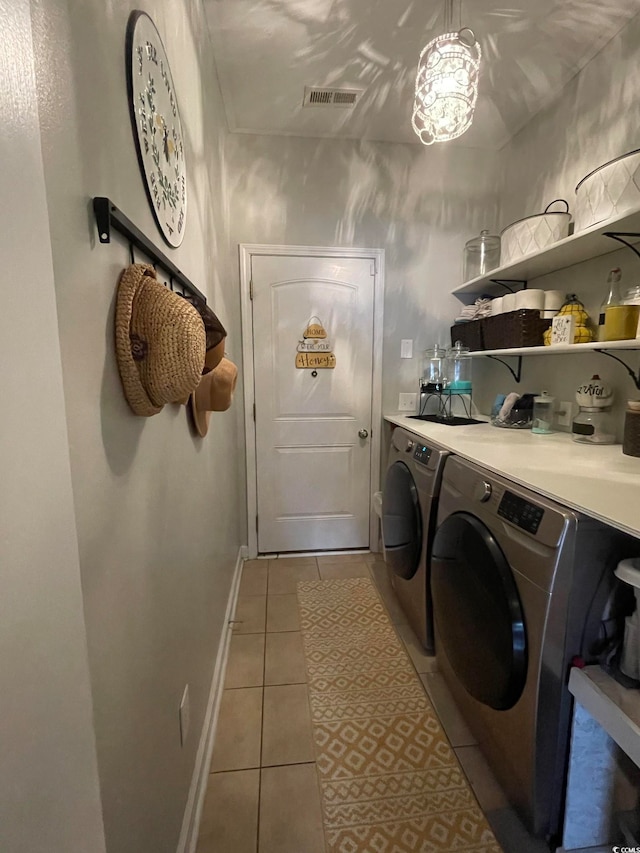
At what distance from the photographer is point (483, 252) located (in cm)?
236

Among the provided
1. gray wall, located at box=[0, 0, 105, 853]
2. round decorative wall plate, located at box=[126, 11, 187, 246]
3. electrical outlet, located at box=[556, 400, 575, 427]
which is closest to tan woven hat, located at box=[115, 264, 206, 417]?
gray wall, located at box=[0, 0, 105, 853]

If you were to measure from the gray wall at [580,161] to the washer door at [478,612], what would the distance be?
94 centimetres

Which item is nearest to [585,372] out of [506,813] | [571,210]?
[571,210]

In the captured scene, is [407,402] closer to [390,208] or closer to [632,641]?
[390,208]

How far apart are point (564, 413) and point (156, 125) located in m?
1.97

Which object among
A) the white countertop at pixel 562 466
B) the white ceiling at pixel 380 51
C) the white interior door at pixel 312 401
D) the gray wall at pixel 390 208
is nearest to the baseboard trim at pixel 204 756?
the white interior door at pixel 312 401

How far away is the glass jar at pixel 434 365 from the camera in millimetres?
2502

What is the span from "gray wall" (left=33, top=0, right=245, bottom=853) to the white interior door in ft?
3.89

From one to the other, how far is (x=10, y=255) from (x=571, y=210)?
227 cm

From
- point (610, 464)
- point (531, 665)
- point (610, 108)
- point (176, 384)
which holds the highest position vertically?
point (610, 108)

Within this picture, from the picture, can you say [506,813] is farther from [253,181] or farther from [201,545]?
[253,181]

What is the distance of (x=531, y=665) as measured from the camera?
3.21ft

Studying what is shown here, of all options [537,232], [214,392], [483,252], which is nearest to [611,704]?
[214,392]

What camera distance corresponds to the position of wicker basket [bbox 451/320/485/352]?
2.17 metres
